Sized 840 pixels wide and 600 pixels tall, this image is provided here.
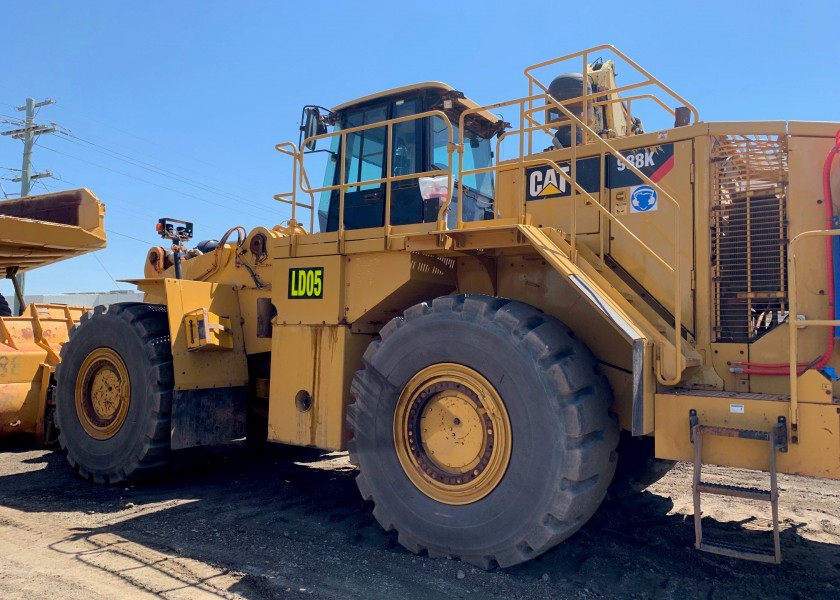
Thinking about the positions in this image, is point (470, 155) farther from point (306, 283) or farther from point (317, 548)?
point (317, 548)

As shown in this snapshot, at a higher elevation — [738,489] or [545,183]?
[545,183]

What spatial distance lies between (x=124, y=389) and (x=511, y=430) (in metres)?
3.99

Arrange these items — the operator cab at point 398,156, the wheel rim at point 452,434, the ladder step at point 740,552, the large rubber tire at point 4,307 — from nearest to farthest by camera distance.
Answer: the ladder step at point 740,552 → the wheel rim at point 452,434 → the operator cab at point 398,156 → the large rubber tire at point 4,307

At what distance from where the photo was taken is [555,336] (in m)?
4.10

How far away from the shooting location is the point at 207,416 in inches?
235

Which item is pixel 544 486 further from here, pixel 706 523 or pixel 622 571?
pixel 706 523

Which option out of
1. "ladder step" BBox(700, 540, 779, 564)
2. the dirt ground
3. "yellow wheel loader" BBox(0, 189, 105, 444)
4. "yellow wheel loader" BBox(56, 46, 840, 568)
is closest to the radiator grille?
"yellow wheel loader" BBox(56, 46, 840, 568)

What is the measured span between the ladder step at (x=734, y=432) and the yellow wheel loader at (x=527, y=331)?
1 centimetres

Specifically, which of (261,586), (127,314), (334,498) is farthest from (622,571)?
(127,314)

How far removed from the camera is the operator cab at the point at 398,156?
18.8ft

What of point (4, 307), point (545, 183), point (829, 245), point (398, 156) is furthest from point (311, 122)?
point (4, 307)

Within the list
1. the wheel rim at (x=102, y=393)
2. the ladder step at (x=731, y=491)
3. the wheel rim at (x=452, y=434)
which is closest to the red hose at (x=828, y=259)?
the ladder step at (x=731, y=491)

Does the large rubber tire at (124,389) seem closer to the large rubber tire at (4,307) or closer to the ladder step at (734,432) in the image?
the large rubber tire at (4,307)

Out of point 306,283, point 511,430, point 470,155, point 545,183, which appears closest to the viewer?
point 511,430
